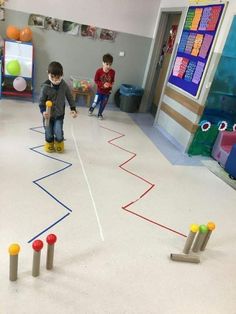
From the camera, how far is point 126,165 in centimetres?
327

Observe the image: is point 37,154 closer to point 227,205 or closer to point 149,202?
point 149,202

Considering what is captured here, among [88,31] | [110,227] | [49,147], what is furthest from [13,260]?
[88,31]

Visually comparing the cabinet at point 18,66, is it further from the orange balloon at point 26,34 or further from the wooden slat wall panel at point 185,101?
the wooden slat wall panel at point 185,101

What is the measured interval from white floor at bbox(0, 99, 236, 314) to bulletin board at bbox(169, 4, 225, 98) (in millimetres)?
1263

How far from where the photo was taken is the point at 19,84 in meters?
4.59

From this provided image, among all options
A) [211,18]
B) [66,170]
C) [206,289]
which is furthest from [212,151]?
[206,289]

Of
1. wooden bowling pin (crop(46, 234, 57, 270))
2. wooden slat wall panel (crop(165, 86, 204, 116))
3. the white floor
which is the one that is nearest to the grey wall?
wooden slat wall panel (crop(165, 86, 204, 116))

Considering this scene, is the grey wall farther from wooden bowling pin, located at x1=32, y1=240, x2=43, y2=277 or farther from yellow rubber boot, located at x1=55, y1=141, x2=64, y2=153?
wooden bowling pin, located at x1=32, y1=240, x2=43, y2=277

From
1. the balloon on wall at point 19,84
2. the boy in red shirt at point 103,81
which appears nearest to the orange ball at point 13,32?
the balloon on wall at point 19,84

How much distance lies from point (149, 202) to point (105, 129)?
195cm

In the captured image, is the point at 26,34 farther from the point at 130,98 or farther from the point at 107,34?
the point at 130,98

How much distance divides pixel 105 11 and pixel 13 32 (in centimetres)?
166

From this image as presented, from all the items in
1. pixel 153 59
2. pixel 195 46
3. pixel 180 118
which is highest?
pixel 195 46

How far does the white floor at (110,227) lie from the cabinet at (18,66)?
124cm
